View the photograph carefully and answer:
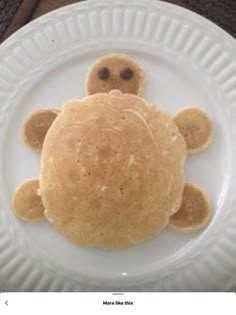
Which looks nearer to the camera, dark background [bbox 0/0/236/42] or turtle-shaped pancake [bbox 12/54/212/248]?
turtle-shaped pancake [bbox 12/54/212/248]

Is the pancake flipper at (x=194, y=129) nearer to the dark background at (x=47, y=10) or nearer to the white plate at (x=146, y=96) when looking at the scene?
the white plate at (x=146, y=96)

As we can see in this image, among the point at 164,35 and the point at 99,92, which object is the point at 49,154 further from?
the point at 164,35

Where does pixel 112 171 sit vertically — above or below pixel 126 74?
below

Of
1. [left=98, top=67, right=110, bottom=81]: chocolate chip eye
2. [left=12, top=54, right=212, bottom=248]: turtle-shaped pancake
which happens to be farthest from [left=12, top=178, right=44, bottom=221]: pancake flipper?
[left=98, top=67, right=110, bottom=81]: chocolate chip eye

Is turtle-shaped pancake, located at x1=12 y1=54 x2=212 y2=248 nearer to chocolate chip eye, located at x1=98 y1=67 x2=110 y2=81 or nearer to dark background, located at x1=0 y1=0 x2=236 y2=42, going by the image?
chocolate chip eye, located at x1=98 y1=67 x2=110 y2=81

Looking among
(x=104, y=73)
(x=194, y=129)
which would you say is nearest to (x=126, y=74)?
(x=104, y=73)

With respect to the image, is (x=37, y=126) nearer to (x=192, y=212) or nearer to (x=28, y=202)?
(x=28, y=202)

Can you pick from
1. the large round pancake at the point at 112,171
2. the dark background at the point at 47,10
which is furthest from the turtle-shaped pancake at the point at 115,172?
the dark background at the point at 47,10
